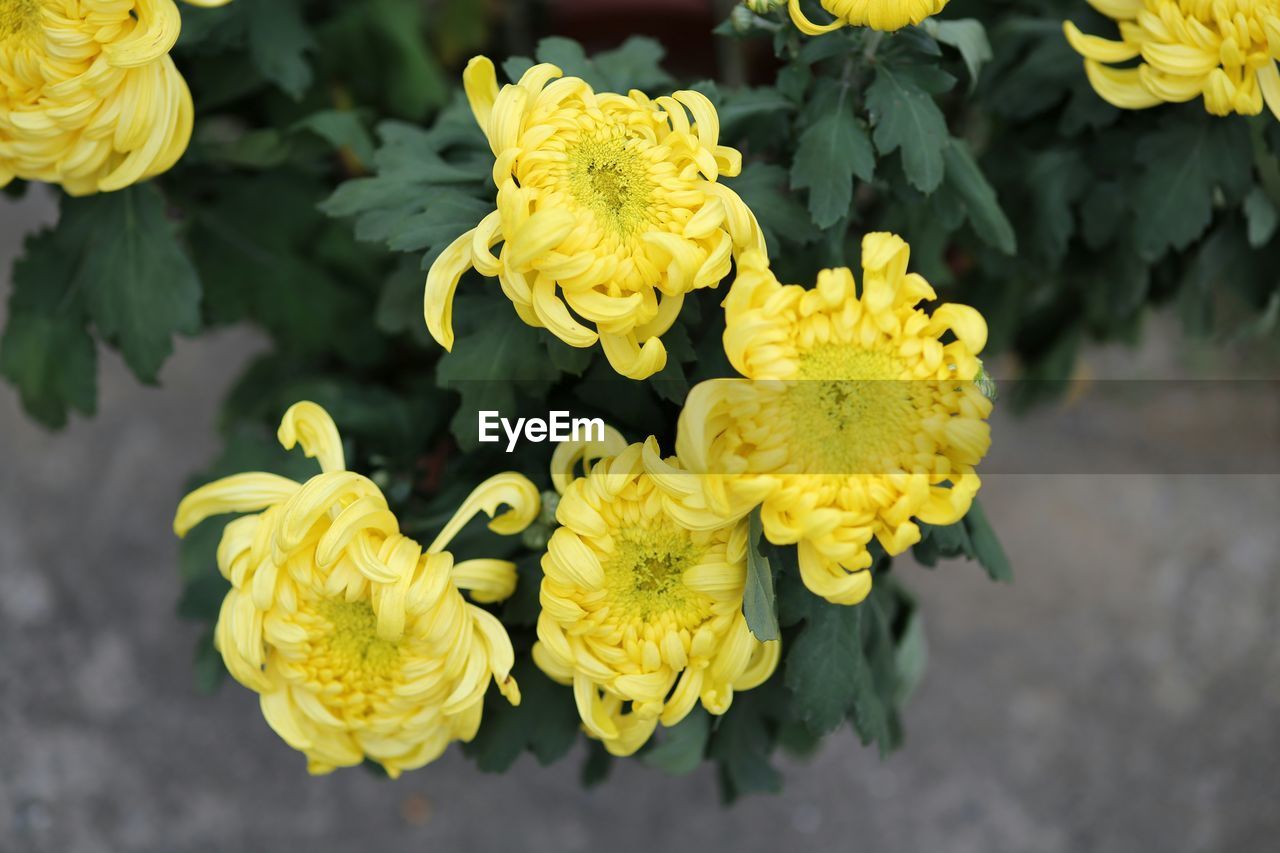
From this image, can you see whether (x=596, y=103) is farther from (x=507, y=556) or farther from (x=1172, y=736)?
(x=1172, y=736)

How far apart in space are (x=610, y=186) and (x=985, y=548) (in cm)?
44

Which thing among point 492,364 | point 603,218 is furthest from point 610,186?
point 492,364

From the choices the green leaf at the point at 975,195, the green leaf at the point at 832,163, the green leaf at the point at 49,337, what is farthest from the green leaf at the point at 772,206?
the green leaf at the point at 49,337

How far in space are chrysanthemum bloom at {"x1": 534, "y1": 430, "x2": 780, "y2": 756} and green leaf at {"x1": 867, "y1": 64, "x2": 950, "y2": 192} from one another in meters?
0.30

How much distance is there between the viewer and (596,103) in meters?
0.73

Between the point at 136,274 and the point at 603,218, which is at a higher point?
the point at 603,218

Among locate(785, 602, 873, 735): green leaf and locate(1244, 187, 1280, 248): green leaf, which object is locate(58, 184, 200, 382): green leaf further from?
locate(1244, 187, 1280, 248): green leaf

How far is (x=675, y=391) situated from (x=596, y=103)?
20 cm

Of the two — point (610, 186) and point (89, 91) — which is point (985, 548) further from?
point (89, 91)

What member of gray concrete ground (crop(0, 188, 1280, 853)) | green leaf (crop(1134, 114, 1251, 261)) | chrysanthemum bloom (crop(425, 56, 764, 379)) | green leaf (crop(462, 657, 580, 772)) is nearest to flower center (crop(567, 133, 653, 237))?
chrysanthemum bloom (crop(425, 56, 764, 379))

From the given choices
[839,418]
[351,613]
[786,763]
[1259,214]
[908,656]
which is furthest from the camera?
[786,763]

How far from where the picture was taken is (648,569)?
2.43ft

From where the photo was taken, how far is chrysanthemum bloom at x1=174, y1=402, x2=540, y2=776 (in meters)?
0.74

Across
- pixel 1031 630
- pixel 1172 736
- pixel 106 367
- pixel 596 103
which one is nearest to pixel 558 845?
pixel 1031 630
